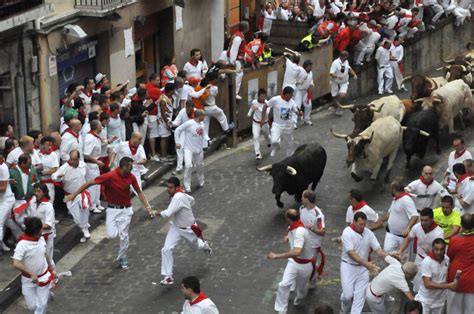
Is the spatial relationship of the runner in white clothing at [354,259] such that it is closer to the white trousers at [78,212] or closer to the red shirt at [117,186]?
the red shirt at [117,186]

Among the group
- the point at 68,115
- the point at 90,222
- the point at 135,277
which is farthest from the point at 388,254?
the point at 68,115

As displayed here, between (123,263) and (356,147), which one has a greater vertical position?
(356,147)

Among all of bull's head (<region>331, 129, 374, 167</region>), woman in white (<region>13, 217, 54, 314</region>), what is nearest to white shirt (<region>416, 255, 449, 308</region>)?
woman in white (<region>13, 217, 54, 314</region>)

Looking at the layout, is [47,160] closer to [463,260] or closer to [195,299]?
[195,299]

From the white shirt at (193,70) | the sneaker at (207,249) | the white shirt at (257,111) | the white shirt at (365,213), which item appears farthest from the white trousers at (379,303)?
the white shirt at (193,70)

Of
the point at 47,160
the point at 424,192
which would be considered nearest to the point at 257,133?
the point at 47,160

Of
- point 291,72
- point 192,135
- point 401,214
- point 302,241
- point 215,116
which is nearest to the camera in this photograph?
point 302,241

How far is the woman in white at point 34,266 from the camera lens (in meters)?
13.5

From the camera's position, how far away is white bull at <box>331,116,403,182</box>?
19203 millimetres

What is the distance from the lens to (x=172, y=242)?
51.1 ft

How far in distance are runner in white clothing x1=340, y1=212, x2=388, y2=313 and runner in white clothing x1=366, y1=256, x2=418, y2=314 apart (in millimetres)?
214

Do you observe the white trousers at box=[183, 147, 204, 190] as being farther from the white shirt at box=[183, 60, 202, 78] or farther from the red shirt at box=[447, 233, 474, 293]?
the red shirt at box=[447, 233, 474, 293]

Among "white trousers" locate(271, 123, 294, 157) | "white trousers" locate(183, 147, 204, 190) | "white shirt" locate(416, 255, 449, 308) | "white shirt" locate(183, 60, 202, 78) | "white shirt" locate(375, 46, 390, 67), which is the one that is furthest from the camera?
"white shirt" locate(375, 46, 390, 67)

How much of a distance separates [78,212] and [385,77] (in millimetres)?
13293
